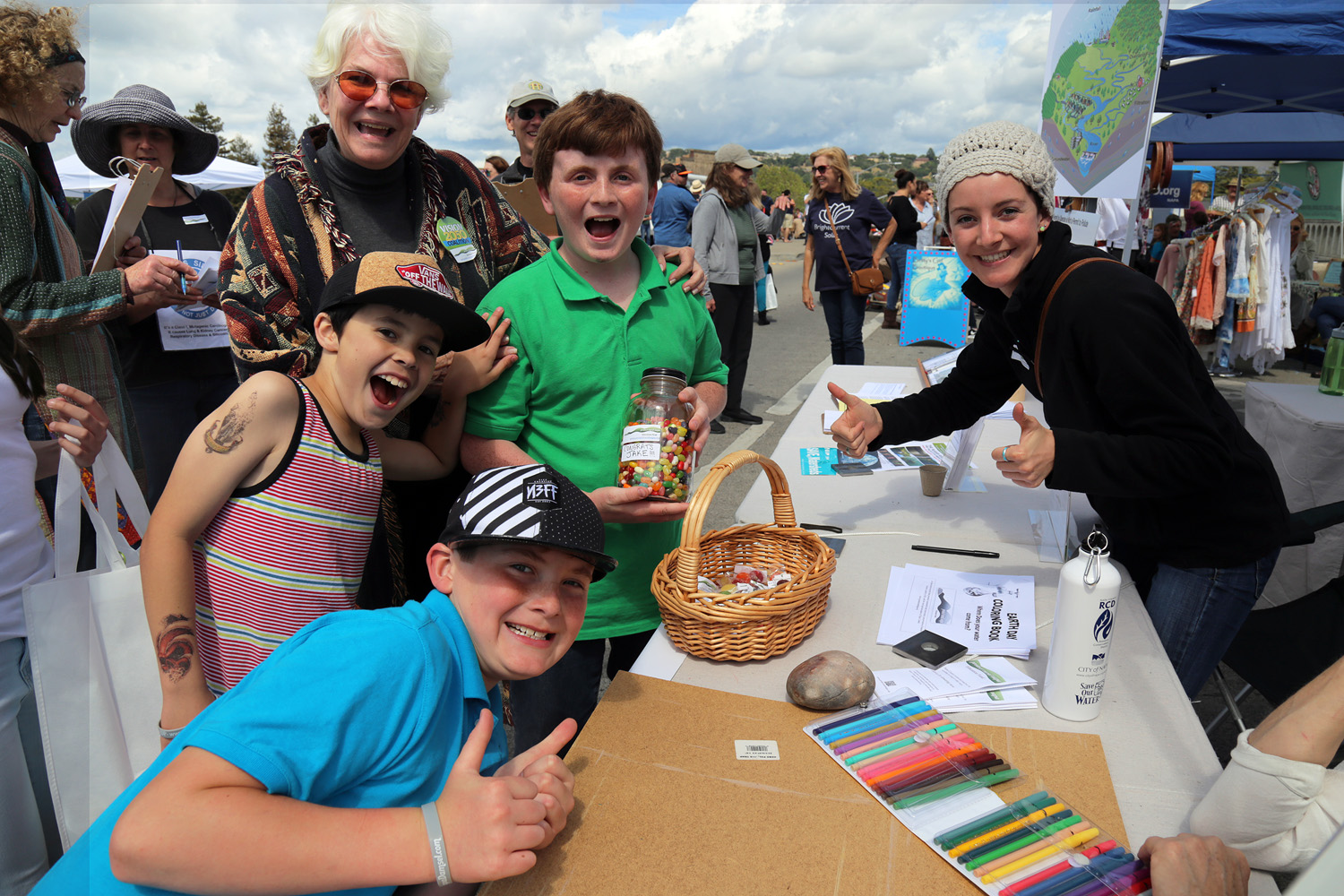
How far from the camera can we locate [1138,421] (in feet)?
5.62

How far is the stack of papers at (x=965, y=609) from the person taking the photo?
1765 millimetres

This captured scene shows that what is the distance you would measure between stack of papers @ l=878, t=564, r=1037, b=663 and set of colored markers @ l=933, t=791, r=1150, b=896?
1.74 feet

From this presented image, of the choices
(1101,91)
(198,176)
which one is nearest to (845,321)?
(1101,91)

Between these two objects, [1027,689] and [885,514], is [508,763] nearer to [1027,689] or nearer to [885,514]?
[1027,689]

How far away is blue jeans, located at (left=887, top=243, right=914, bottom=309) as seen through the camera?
1104 centimetres

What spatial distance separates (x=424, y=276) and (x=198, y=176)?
12318mm

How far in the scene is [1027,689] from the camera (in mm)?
1583

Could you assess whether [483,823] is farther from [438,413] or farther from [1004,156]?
[1004,156]

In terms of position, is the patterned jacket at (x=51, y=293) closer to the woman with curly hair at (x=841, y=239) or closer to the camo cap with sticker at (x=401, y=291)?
the camo cap with sticker at (x=401, y=291)

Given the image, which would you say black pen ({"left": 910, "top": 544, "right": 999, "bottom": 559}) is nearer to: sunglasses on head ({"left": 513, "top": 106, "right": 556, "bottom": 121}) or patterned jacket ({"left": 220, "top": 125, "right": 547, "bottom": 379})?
patterned jacket ({"left": 220, "top": 125, "right": 547, "bottom": 379})

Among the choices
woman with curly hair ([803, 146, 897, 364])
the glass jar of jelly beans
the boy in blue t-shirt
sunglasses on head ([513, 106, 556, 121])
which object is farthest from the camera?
woman with curly hair ([803, 146, 897, 364])

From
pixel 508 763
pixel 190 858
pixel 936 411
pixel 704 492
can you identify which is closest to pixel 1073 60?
pixel 936 411

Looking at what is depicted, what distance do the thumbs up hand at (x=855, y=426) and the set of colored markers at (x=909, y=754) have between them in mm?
948

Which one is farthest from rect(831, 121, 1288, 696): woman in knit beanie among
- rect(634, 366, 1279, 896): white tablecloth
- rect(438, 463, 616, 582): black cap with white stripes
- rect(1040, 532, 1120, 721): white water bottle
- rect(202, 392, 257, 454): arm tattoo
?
rect(202, 392, 257, 454): arm tattoo
